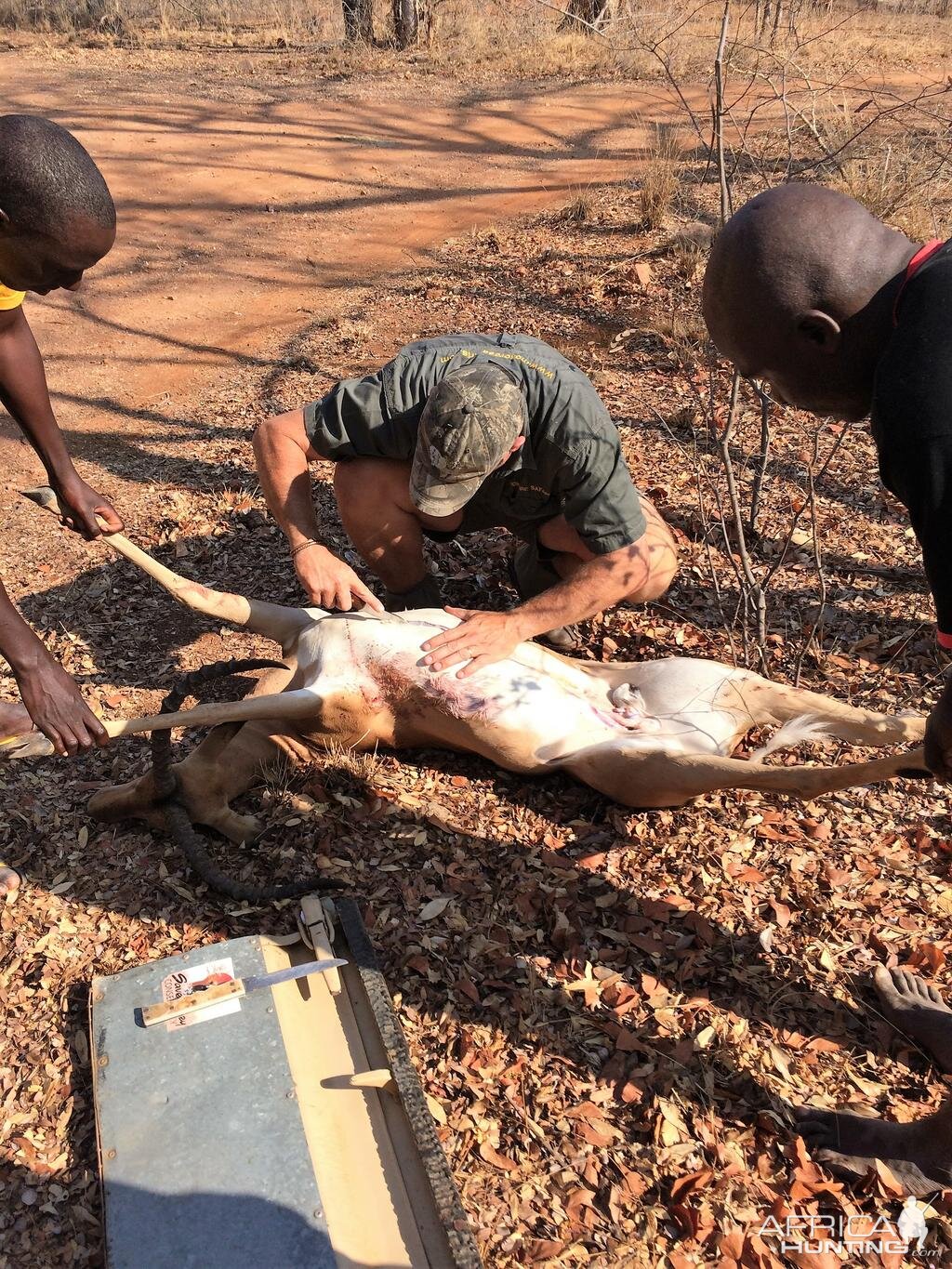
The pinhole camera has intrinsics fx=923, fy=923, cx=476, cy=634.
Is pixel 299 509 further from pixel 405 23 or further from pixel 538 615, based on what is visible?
pixel 405 23

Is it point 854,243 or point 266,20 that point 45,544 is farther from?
point 266,20

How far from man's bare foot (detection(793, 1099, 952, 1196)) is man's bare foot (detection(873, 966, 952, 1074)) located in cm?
29

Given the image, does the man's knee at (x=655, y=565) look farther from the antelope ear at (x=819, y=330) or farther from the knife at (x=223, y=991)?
the knife at (x=223, y=991)

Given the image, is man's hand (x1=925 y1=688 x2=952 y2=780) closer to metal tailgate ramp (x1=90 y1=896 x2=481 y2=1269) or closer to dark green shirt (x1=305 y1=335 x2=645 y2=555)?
metal tailgate ramp (x1=90 y1=896 x2=481 y2=1269)

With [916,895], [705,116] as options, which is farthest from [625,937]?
[705,116]

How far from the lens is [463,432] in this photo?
3.05 meters

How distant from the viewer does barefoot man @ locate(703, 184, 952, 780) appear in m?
1.56

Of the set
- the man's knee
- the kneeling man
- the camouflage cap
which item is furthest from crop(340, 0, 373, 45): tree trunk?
the camouflage cap

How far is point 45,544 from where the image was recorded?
4.55m

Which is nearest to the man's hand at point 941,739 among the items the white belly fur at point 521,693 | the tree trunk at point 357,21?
the white belly fur at point 521,693

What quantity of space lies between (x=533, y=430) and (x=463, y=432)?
1.43 feet

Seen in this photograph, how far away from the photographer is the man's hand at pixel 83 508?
3.27m

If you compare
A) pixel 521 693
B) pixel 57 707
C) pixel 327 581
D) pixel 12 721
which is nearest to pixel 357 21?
pixel 327 581

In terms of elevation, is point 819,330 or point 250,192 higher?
point 819,330
